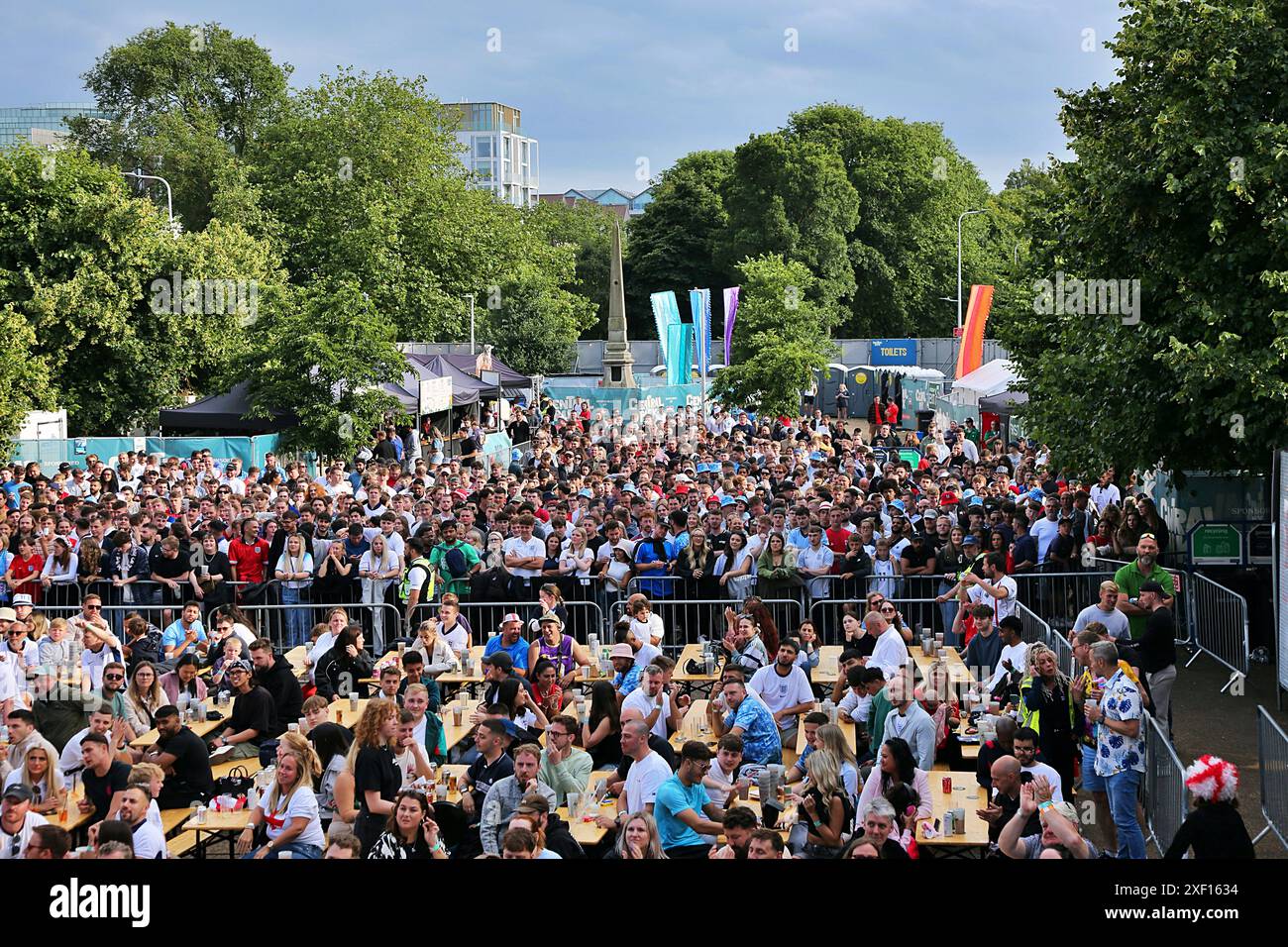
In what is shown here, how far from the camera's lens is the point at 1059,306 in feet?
53.4

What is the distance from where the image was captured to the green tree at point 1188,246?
41.9ft

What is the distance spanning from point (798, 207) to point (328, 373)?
46164 millimetres

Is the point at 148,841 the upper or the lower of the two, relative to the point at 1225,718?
upper

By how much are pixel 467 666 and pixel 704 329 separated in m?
30.7

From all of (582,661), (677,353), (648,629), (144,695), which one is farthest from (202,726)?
(677,353)

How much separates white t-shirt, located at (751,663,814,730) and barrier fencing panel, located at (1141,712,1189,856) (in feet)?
8.25

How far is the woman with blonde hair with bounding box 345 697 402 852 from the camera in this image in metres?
8.67

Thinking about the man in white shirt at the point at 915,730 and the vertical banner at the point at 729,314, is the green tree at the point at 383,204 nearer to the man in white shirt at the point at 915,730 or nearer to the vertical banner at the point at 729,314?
the vertical banner at the point at 729,314

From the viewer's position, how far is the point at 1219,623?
49.0 ft

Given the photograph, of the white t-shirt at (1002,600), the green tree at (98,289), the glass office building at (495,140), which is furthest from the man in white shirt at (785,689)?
the glass office building at (495,140)

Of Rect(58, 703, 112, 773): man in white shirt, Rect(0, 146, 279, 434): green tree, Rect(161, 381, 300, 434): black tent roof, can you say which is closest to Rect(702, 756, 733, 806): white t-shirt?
Rect(58, 703, 112, 773): man in white shirt

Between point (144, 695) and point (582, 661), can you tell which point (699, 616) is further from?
point (144, 695)
